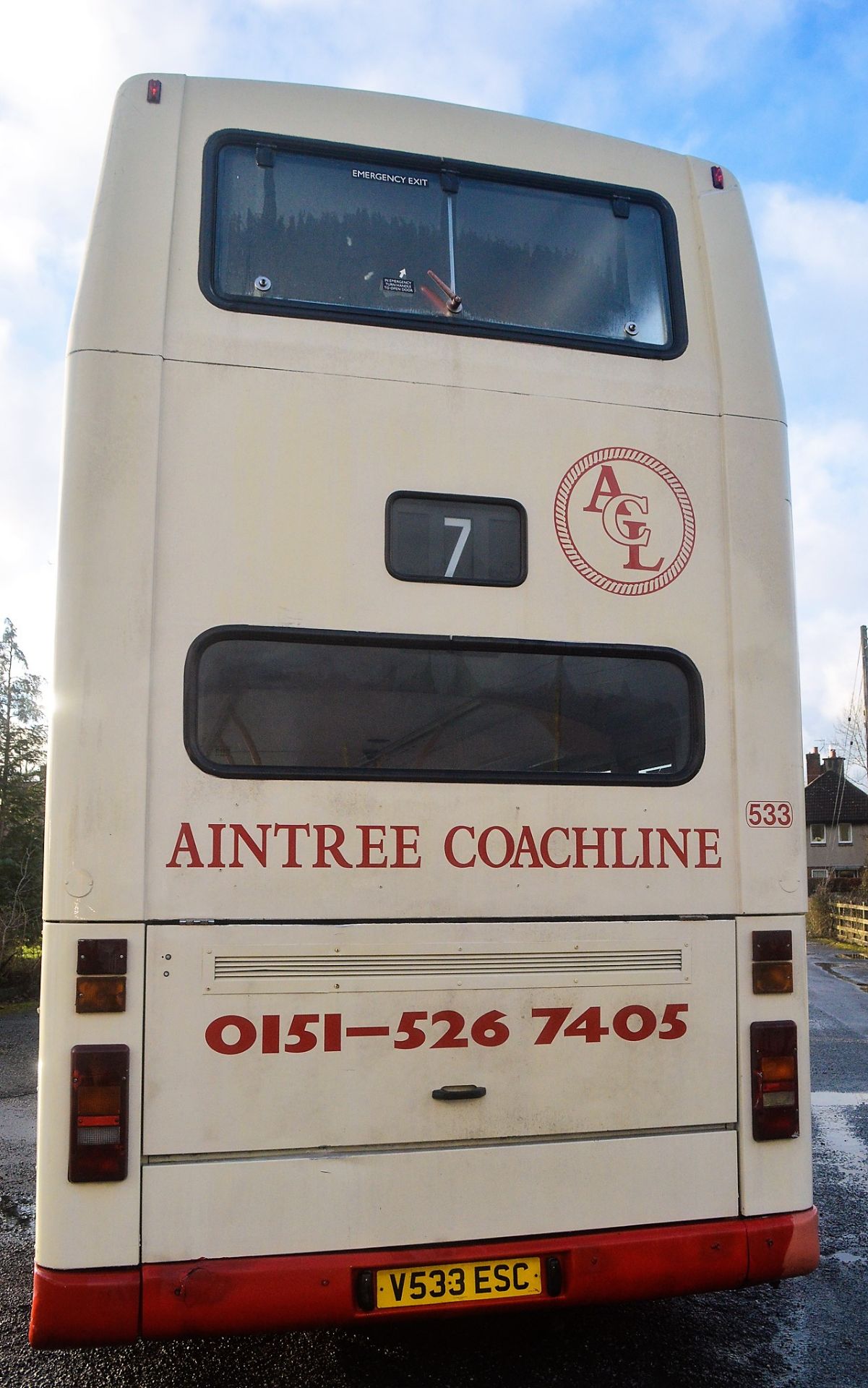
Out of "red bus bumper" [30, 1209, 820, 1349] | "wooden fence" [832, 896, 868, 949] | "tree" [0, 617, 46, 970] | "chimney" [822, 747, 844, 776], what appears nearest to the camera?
"red bus bumper" [30, 1209, 820, 1349]

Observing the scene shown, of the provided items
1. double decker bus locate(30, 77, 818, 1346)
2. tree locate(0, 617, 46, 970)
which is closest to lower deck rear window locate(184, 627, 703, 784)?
double decker bus locate(30, 77, 818, 1346)

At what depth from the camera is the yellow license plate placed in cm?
329

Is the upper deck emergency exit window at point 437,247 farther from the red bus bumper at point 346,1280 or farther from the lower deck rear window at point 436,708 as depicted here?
the red bus bumper at point 346,1280

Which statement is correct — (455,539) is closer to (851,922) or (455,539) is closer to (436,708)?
(436,708)

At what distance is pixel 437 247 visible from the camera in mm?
3943

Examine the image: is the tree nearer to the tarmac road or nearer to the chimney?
the tarmac road

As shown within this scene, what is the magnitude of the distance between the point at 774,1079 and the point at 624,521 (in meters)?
1.85

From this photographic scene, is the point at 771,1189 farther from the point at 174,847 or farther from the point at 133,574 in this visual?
the point at 133,574

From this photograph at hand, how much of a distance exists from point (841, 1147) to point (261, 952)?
5.05m

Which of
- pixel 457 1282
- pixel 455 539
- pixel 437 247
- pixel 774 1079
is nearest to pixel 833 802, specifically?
pixel 774 1079

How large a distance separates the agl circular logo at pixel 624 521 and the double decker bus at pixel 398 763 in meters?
0.01

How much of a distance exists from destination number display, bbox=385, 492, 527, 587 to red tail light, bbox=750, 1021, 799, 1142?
1.65 metres

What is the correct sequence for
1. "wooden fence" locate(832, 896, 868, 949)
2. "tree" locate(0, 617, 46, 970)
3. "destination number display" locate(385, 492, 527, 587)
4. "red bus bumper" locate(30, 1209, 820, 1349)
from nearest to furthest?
1. "red bus bumper" locate(30, 1209, 820, 1349)
2. "destination number display" locate(385, 492, 527, 587)
3. "tree" locate(0, 617, 46, 970)
4. "wooden fence" locate(832, 896, 868, 949)

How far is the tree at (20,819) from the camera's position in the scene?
1305 cm
